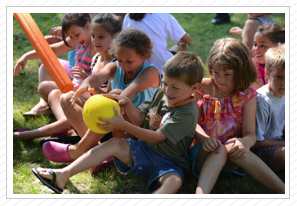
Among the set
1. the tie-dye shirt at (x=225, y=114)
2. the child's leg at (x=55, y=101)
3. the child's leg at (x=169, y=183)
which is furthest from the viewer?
the child's leg at (x=55, y=101)

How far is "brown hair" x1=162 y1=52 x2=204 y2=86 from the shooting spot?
2432 mm

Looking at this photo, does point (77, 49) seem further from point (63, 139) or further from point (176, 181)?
point (176, 181)

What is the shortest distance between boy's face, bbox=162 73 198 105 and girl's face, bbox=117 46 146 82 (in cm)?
63

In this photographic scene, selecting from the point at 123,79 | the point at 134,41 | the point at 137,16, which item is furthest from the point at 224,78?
the point at 137,16

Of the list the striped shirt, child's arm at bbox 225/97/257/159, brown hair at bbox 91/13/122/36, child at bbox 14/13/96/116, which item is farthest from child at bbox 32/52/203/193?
the striped shirt

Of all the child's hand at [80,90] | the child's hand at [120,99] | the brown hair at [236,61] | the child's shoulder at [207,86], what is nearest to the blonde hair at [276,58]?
the brown hair at [236,61]

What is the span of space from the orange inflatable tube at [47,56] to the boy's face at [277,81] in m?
1.89

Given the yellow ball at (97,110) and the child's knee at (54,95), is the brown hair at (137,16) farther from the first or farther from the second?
the yellow ball at (97,110)

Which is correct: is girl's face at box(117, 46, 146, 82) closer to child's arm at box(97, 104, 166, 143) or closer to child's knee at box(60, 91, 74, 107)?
child's knee at box(60, 91, 74, 107)

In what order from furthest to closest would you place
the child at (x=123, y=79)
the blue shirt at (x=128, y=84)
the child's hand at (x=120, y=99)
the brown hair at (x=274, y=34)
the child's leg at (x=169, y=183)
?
1. the brown hair at (x=274, y=34)
2. the blue shirt at (x=128, y=84)
3. the child at (x=123, y=79)
4. the child's hand at (x=120, y=99)
5. the child's leg at (x=169, y=183)

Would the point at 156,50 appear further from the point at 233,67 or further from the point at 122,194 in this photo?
the point at 122,194

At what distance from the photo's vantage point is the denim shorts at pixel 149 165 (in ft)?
8.16

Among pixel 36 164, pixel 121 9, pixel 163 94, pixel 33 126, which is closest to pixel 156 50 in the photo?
pixel 121 9

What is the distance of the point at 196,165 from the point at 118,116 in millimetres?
837
